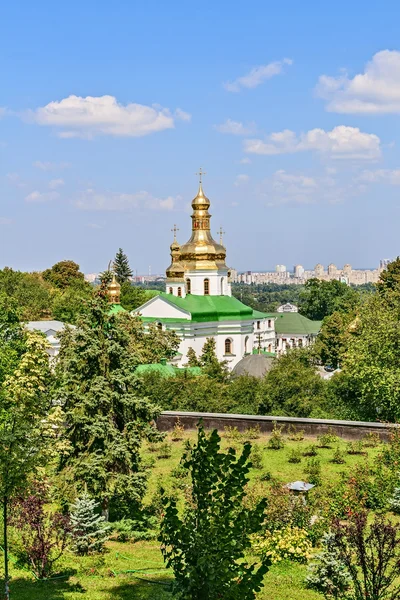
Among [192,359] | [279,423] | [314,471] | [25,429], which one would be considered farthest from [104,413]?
[192,359]

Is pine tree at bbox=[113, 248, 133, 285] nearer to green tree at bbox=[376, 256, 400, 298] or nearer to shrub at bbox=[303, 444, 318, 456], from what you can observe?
green tree at bbox=[376, 256, 400, 298]

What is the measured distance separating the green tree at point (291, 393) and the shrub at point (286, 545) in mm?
11523

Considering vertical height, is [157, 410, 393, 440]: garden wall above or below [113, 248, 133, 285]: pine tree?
below

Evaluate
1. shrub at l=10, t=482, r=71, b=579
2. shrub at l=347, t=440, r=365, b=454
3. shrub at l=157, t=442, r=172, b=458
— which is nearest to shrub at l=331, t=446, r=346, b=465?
shrub at l=347, t=440, r=365, b=454

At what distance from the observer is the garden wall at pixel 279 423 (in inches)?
787

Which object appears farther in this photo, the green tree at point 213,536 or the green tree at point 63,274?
the green tree at point 63,274

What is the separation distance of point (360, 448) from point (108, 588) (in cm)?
951

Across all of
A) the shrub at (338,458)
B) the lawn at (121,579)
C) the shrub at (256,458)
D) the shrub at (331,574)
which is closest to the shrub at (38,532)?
the lawn at (121,579)

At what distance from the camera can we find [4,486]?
9.49 m

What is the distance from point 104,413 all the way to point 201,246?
4220cm

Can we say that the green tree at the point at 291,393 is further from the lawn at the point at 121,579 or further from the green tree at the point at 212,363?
the lawn at the point at 121,579

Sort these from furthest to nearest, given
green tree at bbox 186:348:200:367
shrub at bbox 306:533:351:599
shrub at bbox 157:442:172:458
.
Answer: green tree at bbox 186:348:200:367 < shrub at bbox 157:442:172:458 < shrub at bbox 306:533:351:599

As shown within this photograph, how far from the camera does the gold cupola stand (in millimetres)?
55625

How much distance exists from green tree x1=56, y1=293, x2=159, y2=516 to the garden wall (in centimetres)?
617
